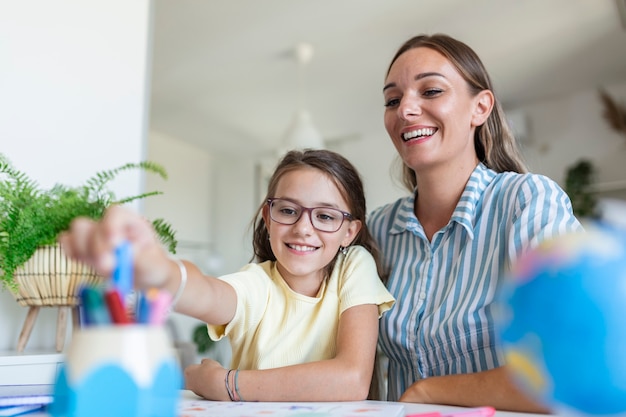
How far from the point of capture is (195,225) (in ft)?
20.9

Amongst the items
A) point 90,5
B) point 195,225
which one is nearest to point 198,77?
point 195,225

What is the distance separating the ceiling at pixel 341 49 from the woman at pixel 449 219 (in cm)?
226

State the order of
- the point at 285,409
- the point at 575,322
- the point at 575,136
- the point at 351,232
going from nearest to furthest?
the point at 575,322 → the point at 285,409 → the point at 351,232 → the point at 575,136

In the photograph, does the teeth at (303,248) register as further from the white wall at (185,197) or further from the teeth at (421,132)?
the white wall at (185,197)

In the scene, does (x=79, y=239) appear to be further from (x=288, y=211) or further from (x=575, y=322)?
(x=288, y=211)

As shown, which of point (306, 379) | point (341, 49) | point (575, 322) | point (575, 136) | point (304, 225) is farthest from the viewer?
point (575, 136)

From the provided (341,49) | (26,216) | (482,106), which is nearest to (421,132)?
(482,106)

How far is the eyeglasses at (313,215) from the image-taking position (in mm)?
1133

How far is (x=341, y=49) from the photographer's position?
3996 mm

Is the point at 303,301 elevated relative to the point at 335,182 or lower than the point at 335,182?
lower

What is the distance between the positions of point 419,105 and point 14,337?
46.5 inches

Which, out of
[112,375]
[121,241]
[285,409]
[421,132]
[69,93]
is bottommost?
[285,409]

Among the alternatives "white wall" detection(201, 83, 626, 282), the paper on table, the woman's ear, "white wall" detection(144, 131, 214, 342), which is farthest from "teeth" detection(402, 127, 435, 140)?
"white wall" detection(144, 131, 214, 342)

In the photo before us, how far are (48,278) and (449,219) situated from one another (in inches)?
37.4
